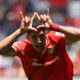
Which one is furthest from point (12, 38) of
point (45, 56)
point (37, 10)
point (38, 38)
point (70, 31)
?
point (37, 10)

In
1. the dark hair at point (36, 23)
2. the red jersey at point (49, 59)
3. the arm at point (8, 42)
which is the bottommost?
the red jersey at point (49, 59)

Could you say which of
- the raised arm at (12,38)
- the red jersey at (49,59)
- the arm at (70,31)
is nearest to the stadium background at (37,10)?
the red jersey at (49,59)

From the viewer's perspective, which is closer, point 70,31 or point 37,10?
point 70,31

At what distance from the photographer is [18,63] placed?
7.85 meters

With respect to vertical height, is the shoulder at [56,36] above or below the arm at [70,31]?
below

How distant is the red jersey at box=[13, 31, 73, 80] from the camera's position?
4.79 m

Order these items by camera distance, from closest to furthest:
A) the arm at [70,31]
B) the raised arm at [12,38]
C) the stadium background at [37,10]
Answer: the raised arm at [12,38]
the arm at [70,31]
the stadium background at [37,10]

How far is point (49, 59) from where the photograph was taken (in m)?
4.82

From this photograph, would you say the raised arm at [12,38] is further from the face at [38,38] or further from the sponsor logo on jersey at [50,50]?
the sponsor logo on jersey at [50,50]

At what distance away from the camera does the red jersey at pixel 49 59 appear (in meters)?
4.79

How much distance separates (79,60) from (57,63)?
114 inches

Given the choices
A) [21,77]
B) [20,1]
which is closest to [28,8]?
[20,1]

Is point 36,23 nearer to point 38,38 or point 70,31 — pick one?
point 38,38

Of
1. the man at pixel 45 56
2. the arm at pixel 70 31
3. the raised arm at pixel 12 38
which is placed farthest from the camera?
the man at pixel 45 56
